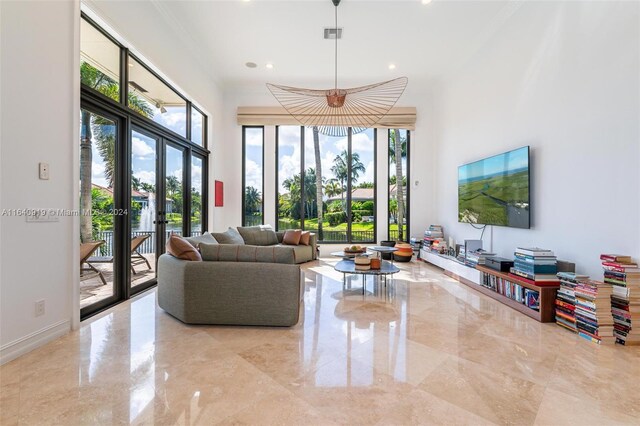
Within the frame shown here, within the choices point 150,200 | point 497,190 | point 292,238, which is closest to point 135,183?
point 150,200

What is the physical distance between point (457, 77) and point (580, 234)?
12.1ft

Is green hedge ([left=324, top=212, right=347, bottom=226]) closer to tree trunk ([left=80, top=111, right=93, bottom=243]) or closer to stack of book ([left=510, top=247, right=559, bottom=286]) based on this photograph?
stack of book ([left=510, top=247, right=559, bottom=286])

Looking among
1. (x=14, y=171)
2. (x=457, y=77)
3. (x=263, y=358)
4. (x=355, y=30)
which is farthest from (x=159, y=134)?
(x=457, y=77)

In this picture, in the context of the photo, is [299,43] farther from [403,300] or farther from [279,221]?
[403,300]

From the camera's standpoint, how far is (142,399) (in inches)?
64.6

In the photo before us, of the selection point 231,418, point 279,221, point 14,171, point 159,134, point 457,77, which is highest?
point 457,77

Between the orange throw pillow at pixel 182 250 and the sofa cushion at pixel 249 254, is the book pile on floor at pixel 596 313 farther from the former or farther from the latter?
the orange throw pillow at pixel 182 250

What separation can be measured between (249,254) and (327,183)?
432 centimetres

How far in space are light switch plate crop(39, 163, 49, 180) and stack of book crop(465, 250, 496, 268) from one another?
4601 mm

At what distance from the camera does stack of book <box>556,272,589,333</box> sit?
8.59 feet

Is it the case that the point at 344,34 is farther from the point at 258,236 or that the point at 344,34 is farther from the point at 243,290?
the point at 243,290

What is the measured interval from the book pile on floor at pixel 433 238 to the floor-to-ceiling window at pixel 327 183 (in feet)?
4.05

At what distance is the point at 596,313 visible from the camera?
2408 mm

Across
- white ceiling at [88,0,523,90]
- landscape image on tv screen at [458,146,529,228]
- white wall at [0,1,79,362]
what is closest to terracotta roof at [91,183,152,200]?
white wall at [0,1,79,362]
